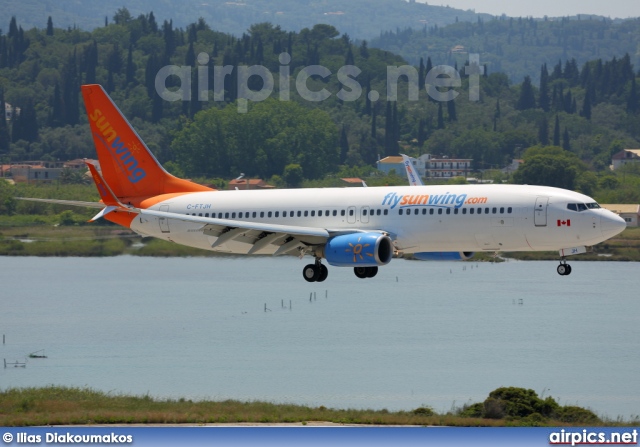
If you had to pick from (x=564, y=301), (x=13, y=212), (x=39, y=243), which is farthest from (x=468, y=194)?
(x=13, y=212)

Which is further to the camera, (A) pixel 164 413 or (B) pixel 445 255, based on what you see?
(A) pixel 164 413

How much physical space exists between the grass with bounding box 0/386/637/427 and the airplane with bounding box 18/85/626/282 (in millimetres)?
8497

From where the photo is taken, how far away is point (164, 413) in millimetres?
70062

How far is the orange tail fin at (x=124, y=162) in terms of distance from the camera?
76812 mm

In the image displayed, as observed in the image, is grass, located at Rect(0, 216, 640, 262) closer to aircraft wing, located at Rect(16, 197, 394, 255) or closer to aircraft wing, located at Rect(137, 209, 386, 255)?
aircraft wing, located at Rect(16, 197, 394, 255)

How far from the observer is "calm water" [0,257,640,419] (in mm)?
94125

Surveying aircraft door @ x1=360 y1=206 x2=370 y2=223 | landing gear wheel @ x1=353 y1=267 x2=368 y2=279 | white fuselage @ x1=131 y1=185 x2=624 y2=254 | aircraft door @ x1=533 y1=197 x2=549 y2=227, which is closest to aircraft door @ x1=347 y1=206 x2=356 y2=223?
white fuselage @ x1=131 y1=185 x2=624 y2=254

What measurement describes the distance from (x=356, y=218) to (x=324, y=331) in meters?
52.3

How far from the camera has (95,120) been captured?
7769cm

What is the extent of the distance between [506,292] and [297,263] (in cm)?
3398

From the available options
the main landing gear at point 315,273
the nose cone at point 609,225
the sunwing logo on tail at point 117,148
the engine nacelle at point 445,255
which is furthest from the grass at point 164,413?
the sunwing logo on tail at point 117,148

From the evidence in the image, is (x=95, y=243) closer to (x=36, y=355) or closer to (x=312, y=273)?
(x=36, y=355)

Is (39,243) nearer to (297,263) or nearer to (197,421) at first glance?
(297,263)

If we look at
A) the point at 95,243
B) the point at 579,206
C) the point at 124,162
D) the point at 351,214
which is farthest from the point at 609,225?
the point at 95,243
